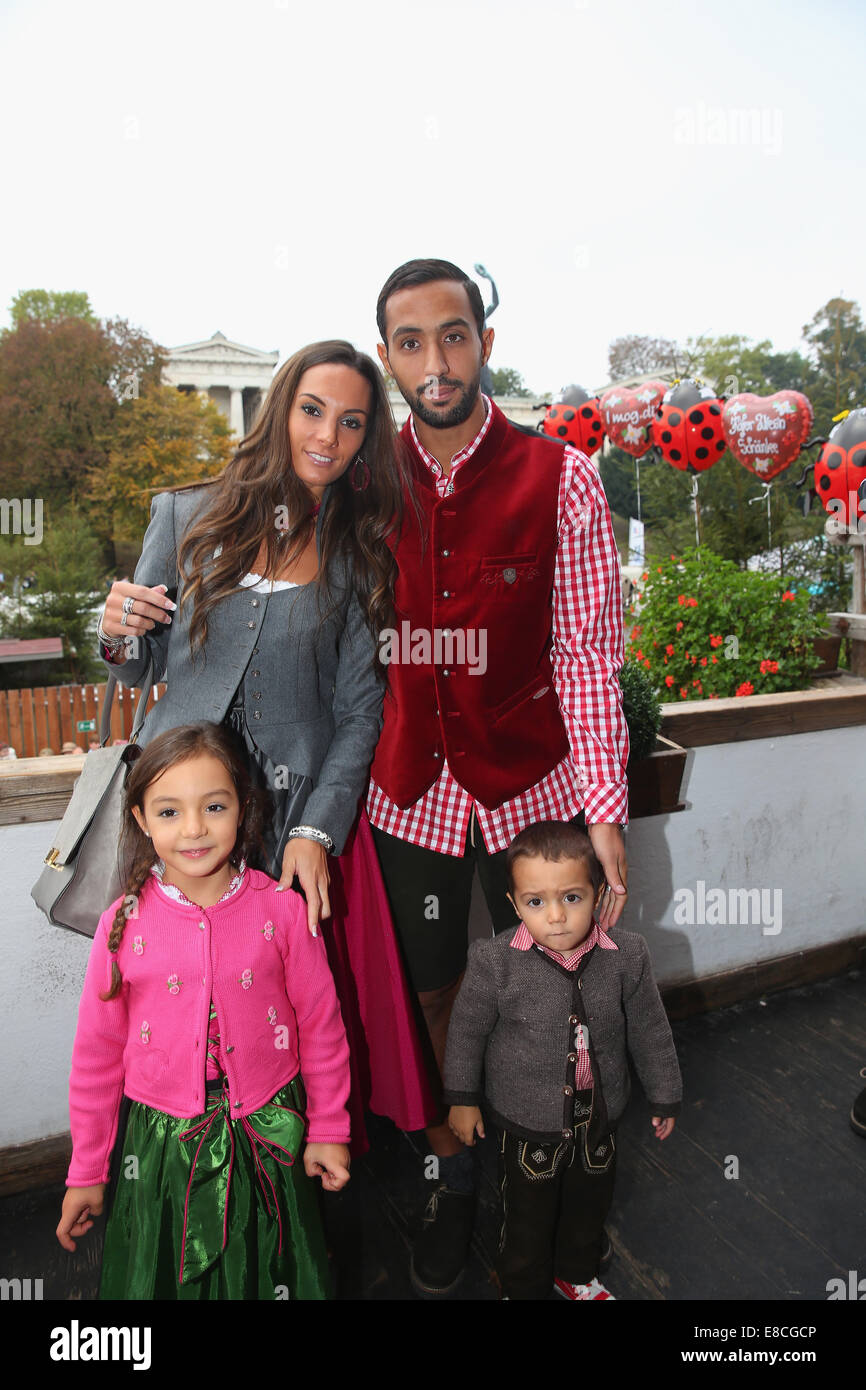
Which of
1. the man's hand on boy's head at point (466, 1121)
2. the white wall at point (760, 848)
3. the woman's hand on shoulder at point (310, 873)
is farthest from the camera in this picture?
the white wall at point (760, 848)

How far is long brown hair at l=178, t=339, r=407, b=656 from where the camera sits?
1679 mm

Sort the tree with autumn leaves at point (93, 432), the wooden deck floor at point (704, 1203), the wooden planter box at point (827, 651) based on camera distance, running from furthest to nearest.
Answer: the tree with autumn leaves at point (93, 432) → the wooden planter box at point (827, 651) → the wooden deck floor at point (704, 1203)

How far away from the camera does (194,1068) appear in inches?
59.5

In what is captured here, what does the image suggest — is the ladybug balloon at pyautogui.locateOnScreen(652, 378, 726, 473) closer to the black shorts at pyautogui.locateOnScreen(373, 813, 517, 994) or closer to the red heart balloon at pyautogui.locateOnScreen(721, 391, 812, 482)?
the red heart balloon at pyautogui.locateOnScreen(721, 391, 812, 482)

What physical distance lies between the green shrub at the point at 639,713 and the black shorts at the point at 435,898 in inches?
34.8

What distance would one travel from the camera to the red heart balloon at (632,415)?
34.7 ft

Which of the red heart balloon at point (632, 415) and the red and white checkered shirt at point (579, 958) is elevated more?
the red heart balloon at point (632, 415)

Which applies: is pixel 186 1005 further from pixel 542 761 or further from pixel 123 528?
pixel 123 528

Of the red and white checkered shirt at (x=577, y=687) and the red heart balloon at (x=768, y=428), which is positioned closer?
the red and white checkered shirt at (x=577, y=687)

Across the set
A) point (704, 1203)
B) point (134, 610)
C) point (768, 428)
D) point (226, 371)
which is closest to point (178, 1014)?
point (134, 610)

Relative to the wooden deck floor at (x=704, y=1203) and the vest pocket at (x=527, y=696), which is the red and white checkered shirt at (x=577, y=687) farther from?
the wooden deck floor at (x=704, y=1203)

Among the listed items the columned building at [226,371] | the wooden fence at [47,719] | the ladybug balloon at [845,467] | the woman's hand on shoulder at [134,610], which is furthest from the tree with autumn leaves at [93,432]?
the woman's hand on shoulder at [134,610]

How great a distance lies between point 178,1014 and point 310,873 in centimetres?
32
